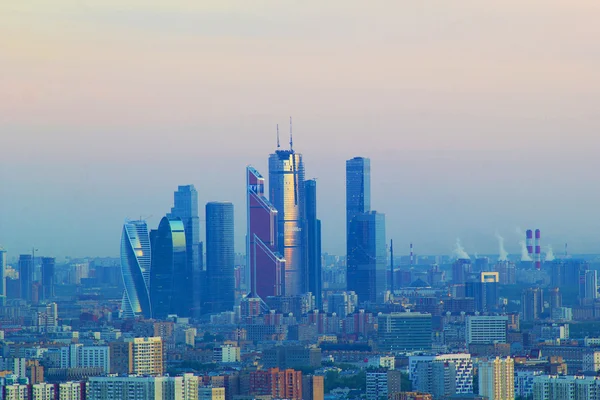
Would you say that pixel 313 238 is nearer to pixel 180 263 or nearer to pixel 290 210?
pixel 290 210

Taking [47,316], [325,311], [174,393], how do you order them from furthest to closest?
[325,311] < [47,316] < [174,393]

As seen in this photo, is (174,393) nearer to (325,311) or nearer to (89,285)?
(325,311)

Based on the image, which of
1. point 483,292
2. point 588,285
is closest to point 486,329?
point 483,292

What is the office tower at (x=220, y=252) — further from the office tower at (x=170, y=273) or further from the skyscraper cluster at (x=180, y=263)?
the office tower at (x=170, y=273)

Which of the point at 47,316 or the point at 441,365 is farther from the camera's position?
the point at 47,316

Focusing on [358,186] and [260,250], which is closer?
[260,250]

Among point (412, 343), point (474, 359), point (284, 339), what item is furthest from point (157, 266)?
point (474, 359)

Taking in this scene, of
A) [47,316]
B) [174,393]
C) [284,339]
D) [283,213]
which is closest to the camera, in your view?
[174,393]
